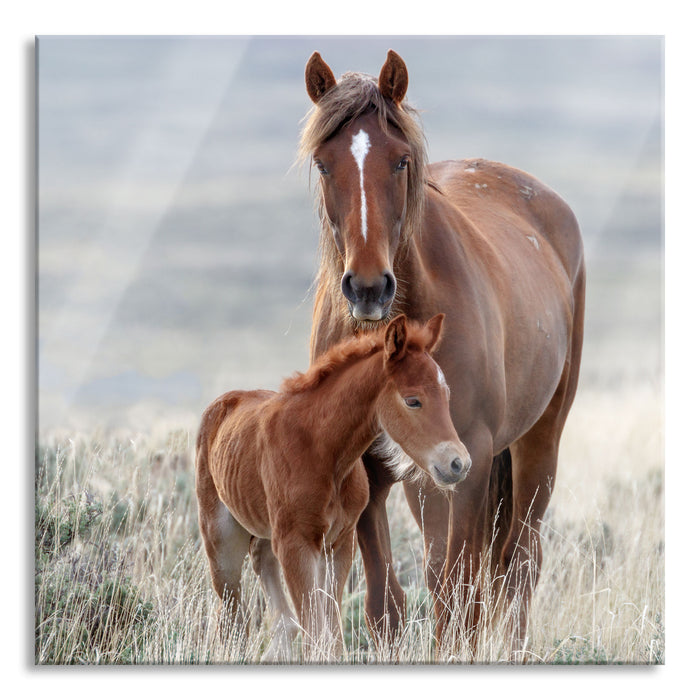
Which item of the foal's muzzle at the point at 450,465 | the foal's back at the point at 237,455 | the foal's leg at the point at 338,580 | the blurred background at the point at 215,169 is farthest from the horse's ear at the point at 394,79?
the foal's leg at the point at 338,580

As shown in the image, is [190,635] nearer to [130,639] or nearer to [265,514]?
[130,639]

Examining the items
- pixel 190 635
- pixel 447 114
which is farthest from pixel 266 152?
pixel 190 635

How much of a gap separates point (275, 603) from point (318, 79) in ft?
6.49

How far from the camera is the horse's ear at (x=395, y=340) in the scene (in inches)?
128

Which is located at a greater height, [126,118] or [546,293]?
[126,118]

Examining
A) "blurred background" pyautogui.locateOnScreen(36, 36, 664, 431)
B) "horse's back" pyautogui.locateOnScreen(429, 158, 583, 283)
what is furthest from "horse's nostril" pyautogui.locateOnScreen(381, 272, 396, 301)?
"horse's back" pyautogui.locateOnScreen(429, 158, 583, 283)

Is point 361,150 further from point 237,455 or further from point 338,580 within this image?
point 338,580

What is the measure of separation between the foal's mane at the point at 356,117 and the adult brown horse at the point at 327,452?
40 cm

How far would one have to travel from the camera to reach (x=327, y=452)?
3523 millimetres

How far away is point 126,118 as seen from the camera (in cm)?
405

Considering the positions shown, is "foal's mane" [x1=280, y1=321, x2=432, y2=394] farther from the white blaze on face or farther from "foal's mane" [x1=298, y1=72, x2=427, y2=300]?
the white blaze on face

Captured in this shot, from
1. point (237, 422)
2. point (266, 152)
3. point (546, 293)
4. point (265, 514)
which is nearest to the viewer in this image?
point (265, 514)

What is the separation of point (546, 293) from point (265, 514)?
1.78 m
